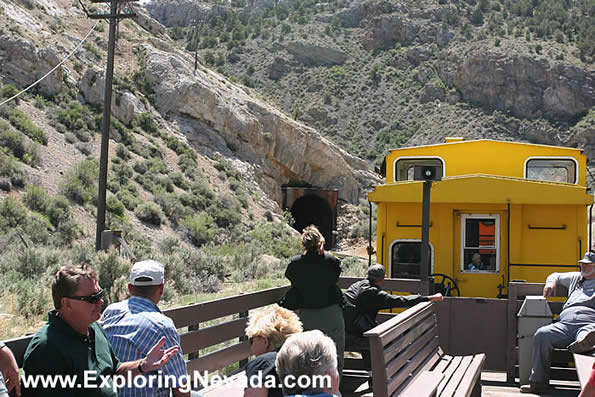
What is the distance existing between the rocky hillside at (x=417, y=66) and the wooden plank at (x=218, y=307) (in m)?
55.7

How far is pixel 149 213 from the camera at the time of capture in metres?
27.8

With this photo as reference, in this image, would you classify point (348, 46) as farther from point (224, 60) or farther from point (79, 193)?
point (79, 193)

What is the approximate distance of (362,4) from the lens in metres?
95.1

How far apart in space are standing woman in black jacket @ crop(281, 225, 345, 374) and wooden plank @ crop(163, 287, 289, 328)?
2.08 feet

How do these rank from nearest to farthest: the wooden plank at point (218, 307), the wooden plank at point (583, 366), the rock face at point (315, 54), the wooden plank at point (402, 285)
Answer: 1. the wooden plank at point (583, 366)
2. the wooden plank at point (218, 307)
3. the wooden plank at point (402, 285)
4. the rock face at point (315, 54)

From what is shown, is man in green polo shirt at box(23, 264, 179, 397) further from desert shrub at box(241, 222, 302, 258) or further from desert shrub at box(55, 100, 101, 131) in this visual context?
desert shrub at box(55, 100, 101, 131)

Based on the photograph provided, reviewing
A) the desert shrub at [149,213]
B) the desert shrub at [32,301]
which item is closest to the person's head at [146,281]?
the desert shrub at [32,301]

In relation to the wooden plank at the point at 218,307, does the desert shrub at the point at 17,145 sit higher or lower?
higher

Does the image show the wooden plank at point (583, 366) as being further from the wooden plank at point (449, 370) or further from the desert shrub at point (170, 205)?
the desert shrub at point (170, 205)

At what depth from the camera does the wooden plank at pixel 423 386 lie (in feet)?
16.2

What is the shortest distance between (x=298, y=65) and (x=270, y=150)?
1591 inches

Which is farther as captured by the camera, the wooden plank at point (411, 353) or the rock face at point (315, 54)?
the rock face at point (315, 54)

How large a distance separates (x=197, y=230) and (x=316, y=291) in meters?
23.4


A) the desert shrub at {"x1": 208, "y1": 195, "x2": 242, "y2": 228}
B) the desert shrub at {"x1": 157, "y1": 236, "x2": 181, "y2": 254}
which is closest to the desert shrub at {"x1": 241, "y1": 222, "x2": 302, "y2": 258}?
the desert shrub at {"x1": 208, "y1": 195, "x2": 242, "y2": 228}
